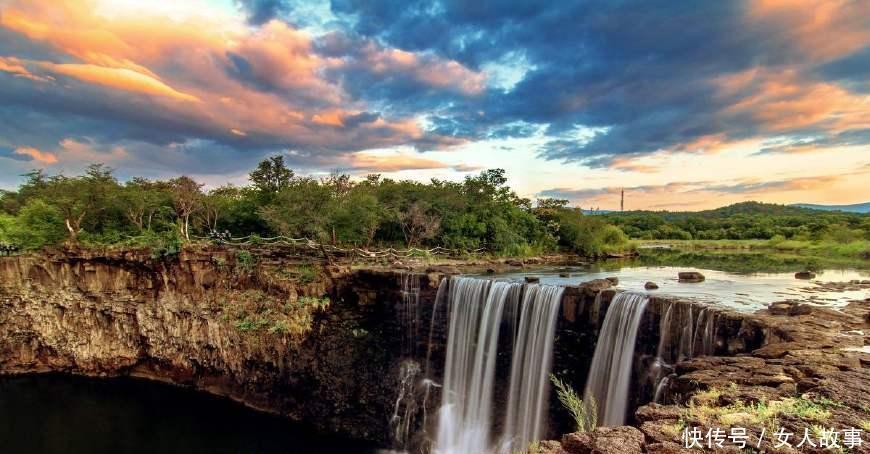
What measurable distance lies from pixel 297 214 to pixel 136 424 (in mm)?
12107

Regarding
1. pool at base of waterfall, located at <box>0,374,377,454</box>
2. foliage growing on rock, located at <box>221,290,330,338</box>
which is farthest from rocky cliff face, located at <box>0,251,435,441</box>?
pool at base of waterfall, located at <box>0,374,377,454</box>

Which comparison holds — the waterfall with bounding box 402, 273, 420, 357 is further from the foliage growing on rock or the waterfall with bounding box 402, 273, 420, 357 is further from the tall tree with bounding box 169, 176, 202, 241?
the tall tree with bounding box 169, 176, 202, 241

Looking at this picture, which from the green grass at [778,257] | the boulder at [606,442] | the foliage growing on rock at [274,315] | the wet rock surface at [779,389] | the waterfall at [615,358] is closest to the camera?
the boulder at [606,442]

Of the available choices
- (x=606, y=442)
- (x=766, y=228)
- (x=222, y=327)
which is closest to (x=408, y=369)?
(x=222, y=327)

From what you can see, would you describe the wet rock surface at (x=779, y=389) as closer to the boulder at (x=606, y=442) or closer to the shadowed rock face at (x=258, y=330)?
the boulder at (x=606, y=442)

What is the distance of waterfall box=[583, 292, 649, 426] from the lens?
11438 mm

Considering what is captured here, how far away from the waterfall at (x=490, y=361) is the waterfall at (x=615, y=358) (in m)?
1.65

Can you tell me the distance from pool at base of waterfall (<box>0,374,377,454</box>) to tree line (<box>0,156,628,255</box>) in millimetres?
7026

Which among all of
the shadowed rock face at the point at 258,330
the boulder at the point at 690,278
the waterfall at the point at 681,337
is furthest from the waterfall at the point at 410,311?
the boulder at the point at 690,278

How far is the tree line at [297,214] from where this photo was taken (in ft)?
70.1

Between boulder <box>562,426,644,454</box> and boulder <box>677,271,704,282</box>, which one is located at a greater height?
boulder <box>677,271,704,282</box>

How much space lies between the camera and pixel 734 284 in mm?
17891

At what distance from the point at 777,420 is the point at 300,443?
1545 centimetres

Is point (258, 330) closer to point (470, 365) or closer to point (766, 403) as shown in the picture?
point (470, 365)
